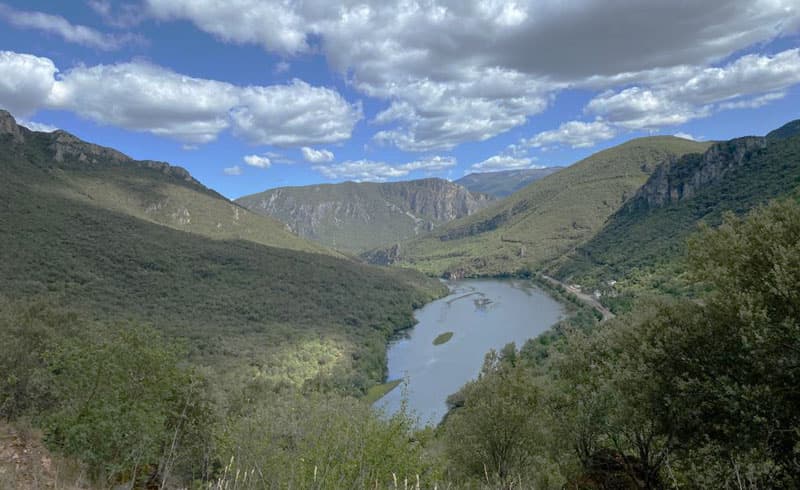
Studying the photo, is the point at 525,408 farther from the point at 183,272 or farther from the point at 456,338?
the point at 183,272

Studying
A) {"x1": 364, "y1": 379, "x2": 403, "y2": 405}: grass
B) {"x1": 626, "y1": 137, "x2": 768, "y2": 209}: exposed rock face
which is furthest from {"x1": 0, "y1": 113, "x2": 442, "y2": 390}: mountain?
{"x1": 626, "y1": 137, "x2": 768, "y2": 209}: exposed rock face

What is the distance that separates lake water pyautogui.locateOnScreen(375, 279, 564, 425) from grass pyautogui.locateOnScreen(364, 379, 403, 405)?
0.74 metres

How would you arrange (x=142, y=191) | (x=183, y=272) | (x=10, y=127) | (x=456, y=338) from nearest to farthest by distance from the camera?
(x=456, y=338) < (x=183, y=272) < (x=10, y=127) < (x=142, y=191)

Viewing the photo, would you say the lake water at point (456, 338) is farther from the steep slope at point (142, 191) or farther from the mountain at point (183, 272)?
the steep slope at point (142, 191)

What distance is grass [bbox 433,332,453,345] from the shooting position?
87.8 meters

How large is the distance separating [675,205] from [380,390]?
13394 cm

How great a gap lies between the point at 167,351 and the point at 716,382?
54.4 feet

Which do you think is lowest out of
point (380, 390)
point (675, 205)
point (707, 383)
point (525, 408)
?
point (380, 390)

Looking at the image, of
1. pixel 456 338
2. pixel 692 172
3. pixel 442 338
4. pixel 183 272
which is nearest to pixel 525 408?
pixel 442 338

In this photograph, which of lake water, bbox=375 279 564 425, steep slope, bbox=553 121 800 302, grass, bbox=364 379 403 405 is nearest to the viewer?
grass, bbox=364 379 403 405

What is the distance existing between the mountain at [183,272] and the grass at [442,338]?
34.8 ft

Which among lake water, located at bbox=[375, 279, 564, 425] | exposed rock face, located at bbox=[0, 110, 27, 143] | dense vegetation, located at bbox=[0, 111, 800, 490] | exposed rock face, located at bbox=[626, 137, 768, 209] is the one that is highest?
exposed rock face, located at bbox=[0, 110, 27, 143]

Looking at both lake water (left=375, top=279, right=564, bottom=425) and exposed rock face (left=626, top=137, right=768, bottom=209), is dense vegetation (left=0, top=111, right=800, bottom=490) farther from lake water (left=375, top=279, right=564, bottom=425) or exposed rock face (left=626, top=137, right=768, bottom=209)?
exposed rock face (left=626, top=137, right=768, bottom=209)

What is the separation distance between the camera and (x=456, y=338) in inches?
3533
